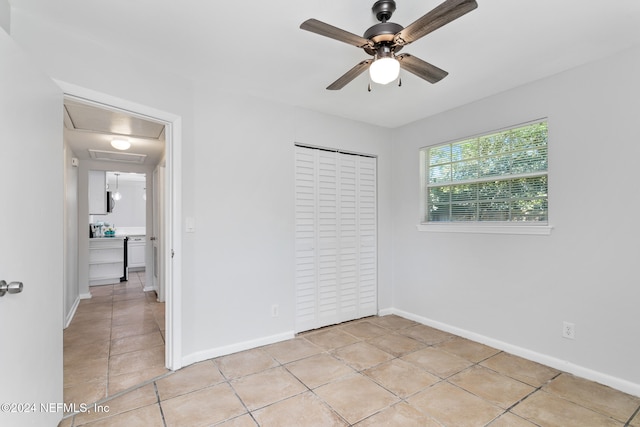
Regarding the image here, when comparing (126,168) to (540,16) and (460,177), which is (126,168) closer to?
(460,177)

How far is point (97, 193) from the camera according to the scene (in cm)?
607

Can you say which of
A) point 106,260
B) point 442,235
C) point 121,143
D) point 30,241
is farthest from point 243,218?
point 106,260

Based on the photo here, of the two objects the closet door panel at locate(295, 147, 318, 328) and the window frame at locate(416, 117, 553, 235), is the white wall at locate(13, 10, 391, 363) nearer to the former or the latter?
the closet door panel at locate(295, 147, 318, 328)

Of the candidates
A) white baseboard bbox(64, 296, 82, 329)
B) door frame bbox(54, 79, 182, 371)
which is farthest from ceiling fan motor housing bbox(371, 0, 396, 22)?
white baseboard bbox(64, 296, 82, 329)

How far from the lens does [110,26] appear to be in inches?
75.7

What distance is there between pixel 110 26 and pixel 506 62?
2.74 metres

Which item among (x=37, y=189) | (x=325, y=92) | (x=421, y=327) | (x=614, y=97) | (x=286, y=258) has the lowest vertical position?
(x=421, y=327)

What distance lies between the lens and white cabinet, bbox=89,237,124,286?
574cm

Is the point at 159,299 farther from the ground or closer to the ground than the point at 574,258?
closer to the ground

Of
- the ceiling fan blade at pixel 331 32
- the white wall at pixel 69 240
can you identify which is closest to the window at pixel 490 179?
the ceiling fan blade at pixel 331 32

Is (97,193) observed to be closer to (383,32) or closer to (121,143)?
(121,143)

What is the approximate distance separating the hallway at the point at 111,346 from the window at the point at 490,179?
3.15 meters

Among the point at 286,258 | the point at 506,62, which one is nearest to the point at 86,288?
the point at 286,258

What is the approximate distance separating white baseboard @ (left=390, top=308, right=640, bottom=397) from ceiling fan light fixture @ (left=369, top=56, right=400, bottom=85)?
102 inches
